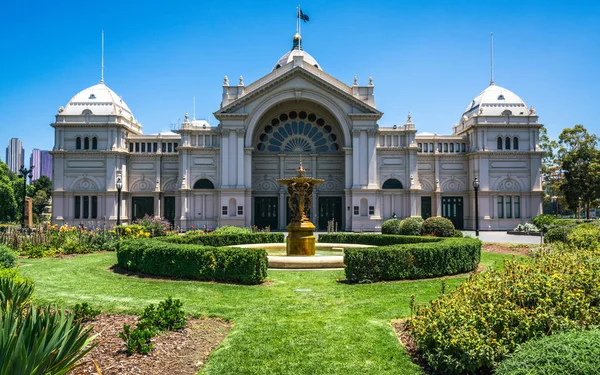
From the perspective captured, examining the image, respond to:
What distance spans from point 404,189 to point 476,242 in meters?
28.5

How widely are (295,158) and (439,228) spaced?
70.0ft

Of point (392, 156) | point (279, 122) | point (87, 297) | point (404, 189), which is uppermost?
point (279, 122)

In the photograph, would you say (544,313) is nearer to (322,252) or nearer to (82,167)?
(322,252)

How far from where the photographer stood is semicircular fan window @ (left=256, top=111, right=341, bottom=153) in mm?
47250

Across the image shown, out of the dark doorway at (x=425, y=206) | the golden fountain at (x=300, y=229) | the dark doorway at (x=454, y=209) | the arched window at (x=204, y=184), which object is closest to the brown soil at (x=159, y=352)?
Result: the golden fountain at (x=300, y=229)

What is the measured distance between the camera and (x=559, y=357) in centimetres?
496

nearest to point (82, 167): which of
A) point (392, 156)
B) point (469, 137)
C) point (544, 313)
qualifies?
point (392, 156)

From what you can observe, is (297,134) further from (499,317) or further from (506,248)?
(499,317)

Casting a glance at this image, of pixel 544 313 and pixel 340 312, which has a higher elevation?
pixel 544 313

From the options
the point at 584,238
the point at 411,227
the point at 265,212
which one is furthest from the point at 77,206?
the point at 584,238

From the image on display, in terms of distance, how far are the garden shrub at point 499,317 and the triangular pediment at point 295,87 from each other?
123ft

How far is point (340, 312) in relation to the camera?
33.7ft

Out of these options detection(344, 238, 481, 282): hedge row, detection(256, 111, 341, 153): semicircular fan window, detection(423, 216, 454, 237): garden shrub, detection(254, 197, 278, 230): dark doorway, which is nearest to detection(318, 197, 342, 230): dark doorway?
detection(254, 197, 278, 230): dark doorway

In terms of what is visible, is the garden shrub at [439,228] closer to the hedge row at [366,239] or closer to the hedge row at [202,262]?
the hedge row at [366,239]
